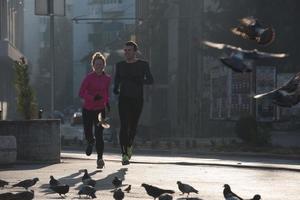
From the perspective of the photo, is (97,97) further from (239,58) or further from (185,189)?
(239,58)

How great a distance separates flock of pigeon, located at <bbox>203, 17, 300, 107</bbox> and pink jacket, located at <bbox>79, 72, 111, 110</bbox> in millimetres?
5451

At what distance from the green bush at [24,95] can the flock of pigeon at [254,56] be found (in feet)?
→ 24.4

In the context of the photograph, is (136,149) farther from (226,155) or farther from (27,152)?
(27,152)

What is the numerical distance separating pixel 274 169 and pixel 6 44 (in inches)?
1389

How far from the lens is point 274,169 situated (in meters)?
12.8

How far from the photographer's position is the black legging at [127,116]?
12266 millimetres

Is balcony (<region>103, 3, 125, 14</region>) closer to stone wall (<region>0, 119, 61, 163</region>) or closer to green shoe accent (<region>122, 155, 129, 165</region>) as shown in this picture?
stone wall (<region>0, 119, 61, 163</region>)

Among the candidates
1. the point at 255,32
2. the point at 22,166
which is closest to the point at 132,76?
the point at 22,166

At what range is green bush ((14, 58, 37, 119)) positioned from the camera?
13938 mm

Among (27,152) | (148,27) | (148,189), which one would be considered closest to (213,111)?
(148,27)

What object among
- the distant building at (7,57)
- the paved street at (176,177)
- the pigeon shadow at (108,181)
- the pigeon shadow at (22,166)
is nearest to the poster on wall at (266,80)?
the distant building at (7,57)

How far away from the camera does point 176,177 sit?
10836mm

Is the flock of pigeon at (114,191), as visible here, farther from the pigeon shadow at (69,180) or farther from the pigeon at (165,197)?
the pigeon shadow at (69,180)

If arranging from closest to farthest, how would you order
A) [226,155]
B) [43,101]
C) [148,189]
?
[148,189] < [226,155] < [43,101]
